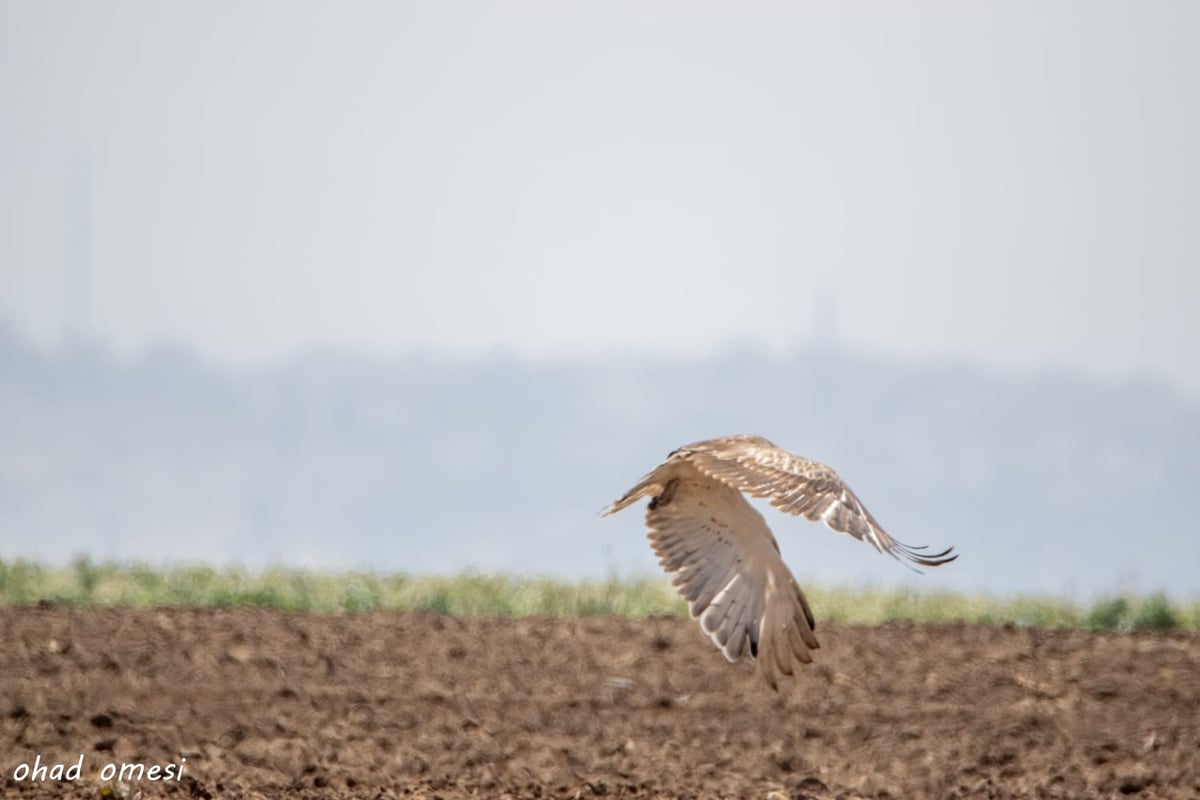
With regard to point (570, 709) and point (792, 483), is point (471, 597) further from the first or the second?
point (792, 483)

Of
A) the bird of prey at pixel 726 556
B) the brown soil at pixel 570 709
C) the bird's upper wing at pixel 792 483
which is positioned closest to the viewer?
the bird's upper wing at pixel 792 483

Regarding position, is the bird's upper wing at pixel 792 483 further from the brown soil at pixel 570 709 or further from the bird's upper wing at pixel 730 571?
the brown soil at pixel 570 709

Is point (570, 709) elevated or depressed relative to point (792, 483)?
depressed

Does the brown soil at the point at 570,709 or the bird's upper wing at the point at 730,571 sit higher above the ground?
the bird's upper wing at the point at 730,571

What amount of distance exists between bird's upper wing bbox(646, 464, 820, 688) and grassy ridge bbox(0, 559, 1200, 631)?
6.72 metres

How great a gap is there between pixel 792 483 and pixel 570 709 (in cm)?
427

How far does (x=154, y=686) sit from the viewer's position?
11414 mm

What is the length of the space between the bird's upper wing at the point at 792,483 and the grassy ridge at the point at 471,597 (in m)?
7.14

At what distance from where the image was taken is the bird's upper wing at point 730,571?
28.1 ft

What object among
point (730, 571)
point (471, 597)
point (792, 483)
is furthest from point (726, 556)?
point (471, 597)

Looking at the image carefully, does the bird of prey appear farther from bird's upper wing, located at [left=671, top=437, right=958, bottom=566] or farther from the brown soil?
the brown soil

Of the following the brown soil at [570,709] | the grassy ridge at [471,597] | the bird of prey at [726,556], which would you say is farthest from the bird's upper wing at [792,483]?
the grassy ridge at [471,597]

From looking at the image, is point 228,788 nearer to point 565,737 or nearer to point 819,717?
point 565,737

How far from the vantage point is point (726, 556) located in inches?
344
